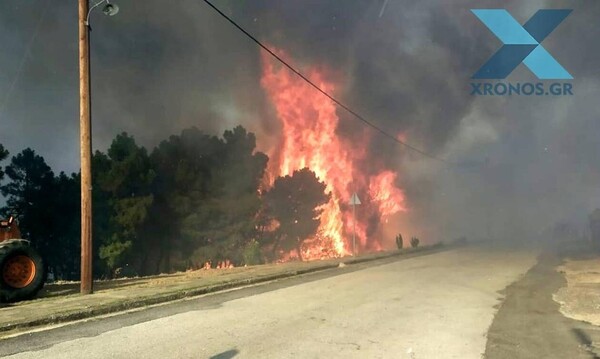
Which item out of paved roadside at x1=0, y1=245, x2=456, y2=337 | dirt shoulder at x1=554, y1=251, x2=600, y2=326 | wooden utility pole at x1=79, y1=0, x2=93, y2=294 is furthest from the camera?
wooden utility pole at x1=79, y1=0, x2=93, y2=294

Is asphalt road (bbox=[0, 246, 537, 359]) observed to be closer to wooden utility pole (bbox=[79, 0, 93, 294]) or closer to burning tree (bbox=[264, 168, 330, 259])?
wooden utility pole (bbox=[79, 0, 93, 294])

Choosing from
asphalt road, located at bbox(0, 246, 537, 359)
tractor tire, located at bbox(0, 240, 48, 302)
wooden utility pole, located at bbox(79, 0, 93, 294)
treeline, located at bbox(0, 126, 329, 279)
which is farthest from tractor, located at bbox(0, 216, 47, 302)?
treeline, located at bbox(0, 126, 329, 279)

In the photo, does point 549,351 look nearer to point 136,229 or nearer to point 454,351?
point 454,351

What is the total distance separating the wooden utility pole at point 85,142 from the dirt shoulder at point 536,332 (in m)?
9.00

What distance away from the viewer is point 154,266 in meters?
42.3

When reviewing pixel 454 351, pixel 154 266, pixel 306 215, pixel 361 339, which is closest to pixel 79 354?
pixel 361 339

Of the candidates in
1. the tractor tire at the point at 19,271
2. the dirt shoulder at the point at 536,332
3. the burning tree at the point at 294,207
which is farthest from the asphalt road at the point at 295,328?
the burning tree at the point at 294,207

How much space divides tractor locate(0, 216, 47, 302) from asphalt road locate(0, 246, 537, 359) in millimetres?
3224

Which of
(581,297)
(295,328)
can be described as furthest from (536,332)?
(581,297)

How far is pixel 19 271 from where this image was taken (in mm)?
10766

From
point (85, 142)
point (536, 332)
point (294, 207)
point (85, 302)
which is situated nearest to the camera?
point (536, 332)

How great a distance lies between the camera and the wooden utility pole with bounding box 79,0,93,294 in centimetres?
1177

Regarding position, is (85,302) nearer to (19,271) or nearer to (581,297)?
(19,271)

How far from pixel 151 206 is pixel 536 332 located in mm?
36400
